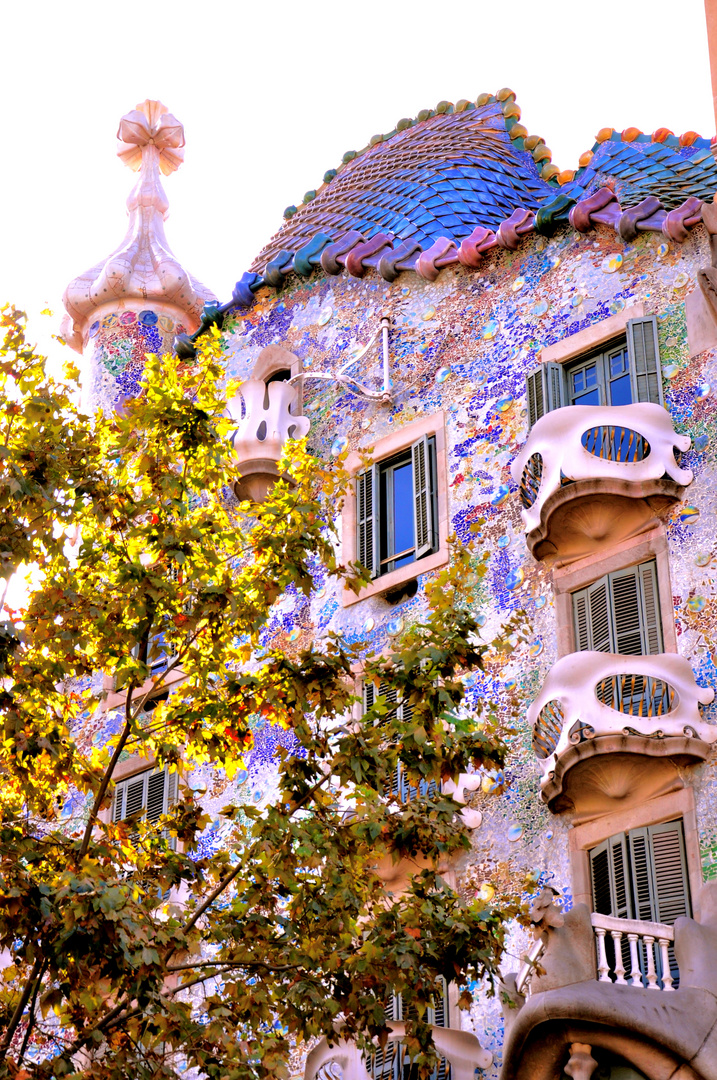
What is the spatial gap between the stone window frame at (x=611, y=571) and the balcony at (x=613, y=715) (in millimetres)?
656

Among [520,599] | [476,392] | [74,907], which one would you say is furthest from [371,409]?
[74,907]

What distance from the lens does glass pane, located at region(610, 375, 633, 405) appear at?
18.4 metres

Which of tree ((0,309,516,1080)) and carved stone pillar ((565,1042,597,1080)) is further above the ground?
tree ((0,309,516,1080))

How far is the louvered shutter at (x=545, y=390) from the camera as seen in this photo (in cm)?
1877

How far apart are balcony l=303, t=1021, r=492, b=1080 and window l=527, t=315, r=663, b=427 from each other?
5857 millimetres

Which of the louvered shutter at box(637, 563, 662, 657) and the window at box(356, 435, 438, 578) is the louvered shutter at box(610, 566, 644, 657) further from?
the window at box(356, 435, 438, 578)

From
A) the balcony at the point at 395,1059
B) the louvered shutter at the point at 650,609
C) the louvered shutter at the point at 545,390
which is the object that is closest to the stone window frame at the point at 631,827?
the louvered shutter at the point at 650,609

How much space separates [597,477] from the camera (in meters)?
17.3

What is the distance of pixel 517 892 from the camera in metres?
16.2

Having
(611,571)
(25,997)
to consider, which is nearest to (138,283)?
(611,571)

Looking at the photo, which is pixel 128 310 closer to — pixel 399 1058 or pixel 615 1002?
pixel 399 1058

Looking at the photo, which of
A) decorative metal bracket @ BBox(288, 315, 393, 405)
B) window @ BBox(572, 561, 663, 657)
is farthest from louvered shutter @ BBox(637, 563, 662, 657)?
decorative metal bracket @ BBox(288, 315, 393, 405)

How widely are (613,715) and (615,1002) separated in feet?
8.56

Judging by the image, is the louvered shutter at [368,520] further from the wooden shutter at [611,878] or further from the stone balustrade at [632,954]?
the stone balustrade at [632,954]
